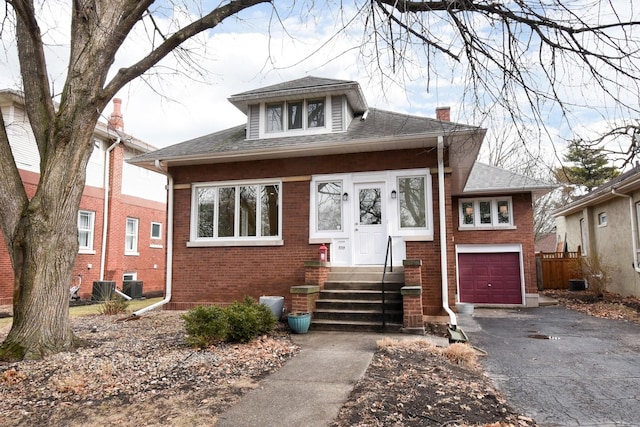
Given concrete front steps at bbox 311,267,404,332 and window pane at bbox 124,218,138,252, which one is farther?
window pane at bbox 124,218,138,252

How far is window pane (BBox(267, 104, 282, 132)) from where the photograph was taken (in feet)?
37.6

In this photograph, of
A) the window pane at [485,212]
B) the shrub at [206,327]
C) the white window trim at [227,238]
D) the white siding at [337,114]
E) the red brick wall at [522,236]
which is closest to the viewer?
the shrub at [206,327]

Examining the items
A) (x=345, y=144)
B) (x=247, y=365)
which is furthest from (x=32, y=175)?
(x=247, y=365)

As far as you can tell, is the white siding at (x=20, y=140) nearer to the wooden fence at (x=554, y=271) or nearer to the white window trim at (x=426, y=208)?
the white window trim at (x=426, y=208)

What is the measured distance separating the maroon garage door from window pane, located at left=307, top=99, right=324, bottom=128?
8431 millimetres

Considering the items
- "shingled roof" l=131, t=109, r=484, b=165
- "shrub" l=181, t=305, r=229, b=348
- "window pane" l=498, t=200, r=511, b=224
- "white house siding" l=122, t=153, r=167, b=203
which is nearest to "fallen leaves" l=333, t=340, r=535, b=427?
"shrub" l=181, t=305, r=229, b=348

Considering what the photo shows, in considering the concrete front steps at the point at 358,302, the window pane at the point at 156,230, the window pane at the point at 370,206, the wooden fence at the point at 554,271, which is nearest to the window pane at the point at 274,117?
the window pane at the point at 370,206

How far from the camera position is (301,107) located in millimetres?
11336

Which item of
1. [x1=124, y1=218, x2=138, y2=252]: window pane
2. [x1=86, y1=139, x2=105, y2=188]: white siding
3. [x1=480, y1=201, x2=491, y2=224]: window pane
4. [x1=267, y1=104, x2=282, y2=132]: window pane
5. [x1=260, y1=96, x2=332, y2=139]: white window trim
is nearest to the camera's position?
[x1=260, y1=96, x2=332, y2=139]: white window trim

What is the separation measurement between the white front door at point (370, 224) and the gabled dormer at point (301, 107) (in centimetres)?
180

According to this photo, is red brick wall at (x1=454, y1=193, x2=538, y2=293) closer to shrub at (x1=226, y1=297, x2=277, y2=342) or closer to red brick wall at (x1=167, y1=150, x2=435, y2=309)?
red brick wall at (x1=167, y1=150, x2=435, y2=309)

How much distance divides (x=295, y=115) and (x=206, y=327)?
6.46 m

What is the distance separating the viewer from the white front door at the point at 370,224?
9883 mm

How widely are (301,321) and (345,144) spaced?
399 centimetres
